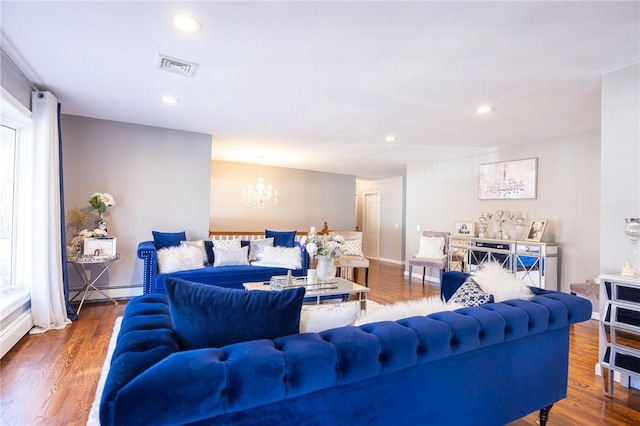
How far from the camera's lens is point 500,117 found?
12.5 ft

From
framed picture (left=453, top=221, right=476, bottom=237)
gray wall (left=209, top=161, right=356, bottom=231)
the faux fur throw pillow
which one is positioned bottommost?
the faux fur throw pillow

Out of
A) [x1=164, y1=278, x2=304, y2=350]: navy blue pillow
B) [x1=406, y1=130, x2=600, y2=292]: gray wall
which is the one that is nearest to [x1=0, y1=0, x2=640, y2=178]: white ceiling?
[x1=406, y1=130, x2=600, y2=292]: gray wall

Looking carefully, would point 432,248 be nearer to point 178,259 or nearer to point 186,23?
point 178,259

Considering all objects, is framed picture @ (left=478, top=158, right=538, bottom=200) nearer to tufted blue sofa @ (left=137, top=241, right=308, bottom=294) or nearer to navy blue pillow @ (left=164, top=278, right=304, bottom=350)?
tufted blue sofa @ (left=137, top=241, right=308, bottom=294)

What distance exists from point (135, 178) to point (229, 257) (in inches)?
70.6

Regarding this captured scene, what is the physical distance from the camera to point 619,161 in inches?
101

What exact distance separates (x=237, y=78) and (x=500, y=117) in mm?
3008

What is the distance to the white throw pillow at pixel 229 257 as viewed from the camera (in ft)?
14.7

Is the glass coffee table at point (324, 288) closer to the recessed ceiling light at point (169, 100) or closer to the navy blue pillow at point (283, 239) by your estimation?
the navy blue pillow at point (283, 239)

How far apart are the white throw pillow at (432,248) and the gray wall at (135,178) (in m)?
3.89

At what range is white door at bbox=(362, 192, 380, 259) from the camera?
966 centimetres

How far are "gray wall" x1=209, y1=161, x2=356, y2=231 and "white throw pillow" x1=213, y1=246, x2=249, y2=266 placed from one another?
313 centimetres

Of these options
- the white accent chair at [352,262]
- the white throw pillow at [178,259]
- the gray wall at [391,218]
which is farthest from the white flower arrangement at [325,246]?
the gray wall at [391,218]

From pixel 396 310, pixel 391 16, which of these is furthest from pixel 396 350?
pixel 391 16
